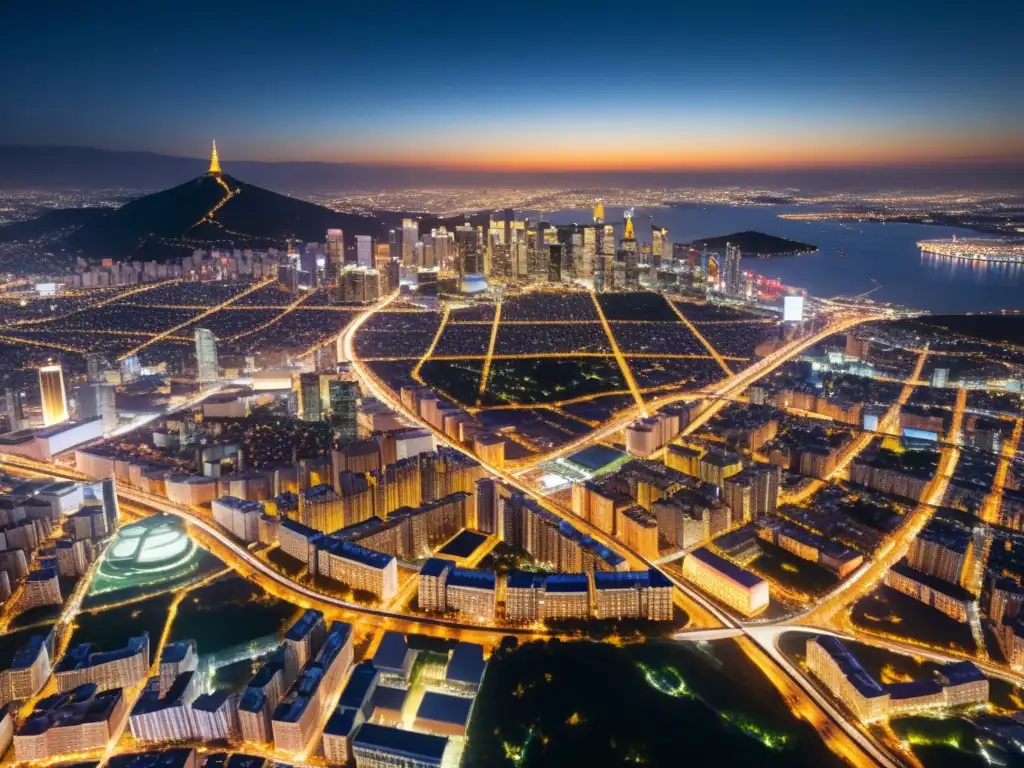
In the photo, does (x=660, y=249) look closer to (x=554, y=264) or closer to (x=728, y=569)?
(x=554, y=264)

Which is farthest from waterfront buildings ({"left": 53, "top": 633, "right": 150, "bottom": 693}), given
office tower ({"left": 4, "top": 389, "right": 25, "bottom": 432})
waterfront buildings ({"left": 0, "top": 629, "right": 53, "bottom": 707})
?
office tower ({"left": 4, "top": 389, "right": 25, "bottom": 432})

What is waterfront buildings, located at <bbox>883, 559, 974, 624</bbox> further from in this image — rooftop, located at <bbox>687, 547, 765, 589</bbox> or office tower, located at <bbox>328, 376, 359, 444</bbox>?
office tower, located at <bbox>328, 376, 359, 444</bbox>

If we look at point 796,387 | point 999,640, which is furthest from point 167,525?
point 796,387

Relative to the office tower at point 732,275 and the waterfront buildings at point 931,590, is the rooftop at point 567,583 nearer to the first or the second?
the waterfront buildings at point 931,590

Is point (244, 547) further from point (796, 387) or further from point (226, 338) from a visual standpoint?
point (226, 338)

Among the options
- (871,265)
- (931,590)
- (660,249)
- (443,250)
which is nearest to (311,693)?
(931,590)

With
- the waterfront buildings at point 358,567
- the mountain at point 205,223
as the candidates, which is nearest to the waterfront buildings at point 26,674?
the waterfront buildings at point 358,567
